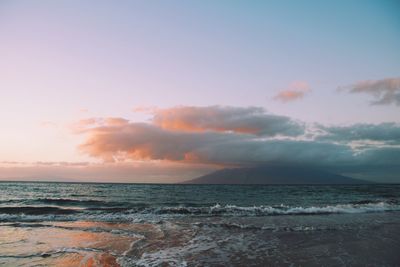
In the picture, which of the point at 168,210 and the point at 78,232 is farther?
the point at 168,210

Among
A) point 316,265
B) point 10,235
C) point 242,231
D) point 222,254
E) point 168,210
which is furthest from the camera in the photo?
point 168,210

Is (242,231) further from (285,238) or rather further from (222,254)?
(222,254)

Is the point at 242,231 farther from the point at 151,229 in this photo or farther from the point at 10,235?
the point at 10,235

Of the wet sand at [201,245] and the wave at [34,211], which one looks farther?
the wave at [34,211]

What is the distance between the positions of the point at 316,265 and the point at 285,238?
14.0 ft

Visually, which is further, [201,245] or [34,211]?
[34,211]

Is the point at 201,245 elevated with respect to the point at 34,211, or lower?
elevated

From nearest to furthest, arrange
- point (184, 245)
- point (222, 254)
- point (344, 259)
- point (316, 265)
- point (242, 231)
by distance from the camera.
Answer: point (316, 265), point (344, 259), point (222, 254), point (184, 245), point (242, 231)

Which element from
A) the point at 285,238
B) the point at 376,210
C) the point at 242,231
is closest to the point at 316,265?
the point at 285,238

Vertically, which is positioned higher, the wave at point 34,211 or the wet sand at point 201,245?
the wet sand at point 201,245

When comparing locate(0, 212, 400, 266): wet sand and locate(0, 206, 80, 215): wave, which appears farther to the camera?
locate(0, 206, 80, 215): wave

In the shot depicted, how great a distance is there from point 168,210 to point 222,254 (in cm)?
1525

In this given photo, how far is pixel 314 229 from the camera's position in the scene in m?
15.6

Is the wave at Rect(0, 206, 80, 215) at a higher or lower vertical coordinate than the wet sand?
lower
